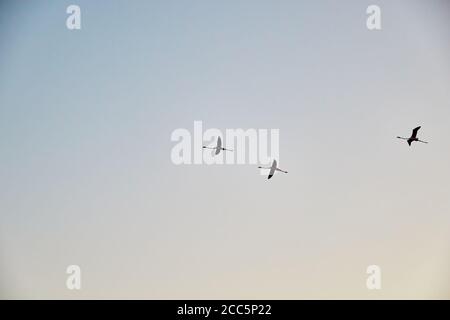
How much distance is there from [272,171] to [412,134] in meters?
1.61

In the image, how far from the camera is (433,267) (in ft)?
23.7

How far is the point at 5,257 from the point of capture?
7.16 m
